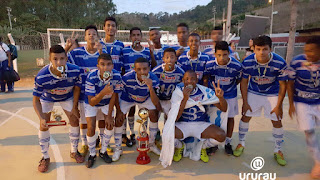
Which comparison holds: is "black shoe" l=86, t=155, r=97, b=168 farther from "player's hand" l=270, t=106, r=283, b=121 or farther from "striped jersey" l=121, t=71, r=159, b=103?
"player's hand" l=270, t=106, r=283, b=121

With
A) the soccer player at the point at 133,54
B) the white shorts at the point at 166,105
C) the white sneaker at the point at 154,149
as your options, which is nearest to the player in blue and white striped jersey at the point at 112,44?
the soccer player at the point at 133,54

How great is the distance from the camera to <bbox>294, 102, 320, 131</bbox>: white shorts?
336cm

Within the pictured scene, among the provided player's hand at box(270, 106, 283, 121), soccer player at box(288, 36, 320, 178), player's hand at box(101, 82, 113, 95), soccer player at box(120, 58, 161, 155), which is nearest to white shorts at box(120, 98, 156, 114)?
soccer player at box(120, 58, 161, 155)

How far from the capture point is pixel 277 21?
51.2 meters

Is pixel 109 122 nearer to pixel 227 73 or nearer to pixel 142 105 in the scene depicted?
pixel 142 105

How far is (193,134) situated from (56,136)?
9.63 ft

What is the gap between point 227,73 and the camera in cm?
381

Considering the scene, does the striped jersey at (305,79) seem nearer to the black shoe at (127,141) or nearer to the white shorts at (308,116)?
the white shorts at (308,116)

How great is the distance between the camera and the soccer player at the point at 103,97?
135 inches

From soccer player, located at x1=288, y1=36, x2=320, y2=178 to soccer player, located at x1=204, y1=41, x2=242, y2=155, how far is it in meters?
0.83

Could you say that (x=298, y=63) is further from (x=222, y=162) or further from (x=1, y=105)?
(x=1, y=105)

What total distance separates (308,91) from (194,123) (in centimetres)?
179

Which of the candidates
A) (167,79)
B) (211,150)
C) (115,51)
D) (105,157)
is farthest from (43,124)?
(211,150)

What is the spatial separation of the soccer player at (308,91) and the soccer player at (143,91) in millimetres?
2113
